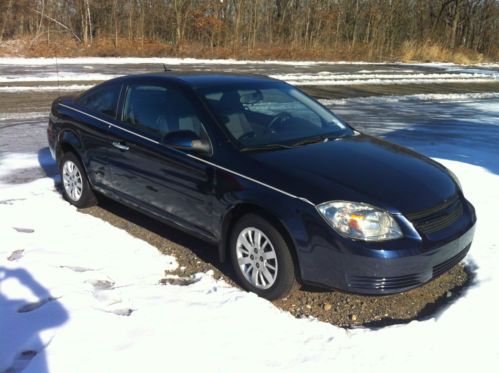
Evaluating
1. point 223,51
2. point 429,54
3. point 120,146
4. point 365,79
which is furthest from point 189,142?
point 429,54

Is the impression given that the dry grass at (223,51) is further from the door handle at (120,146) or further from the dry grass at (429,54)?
the door handle at (120,146)

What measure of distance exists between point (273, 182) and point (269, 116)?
3.46ft

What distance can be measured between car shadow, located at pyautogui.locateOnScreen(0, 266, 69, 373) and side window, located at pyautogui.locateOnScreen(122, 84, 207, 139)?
1585 millimetres

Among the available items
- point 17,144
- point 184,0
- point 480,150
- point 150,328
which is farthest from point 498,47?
point 150,328

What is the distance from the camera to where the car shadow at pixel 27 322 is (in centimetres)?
294

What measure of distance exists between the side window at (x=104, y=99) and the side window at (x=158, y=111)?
8.1 inches

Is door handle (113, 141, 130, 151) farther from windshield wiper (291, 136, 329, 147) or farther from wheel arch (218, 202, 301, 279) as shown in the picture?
windshield wiper (291, 136, 329, 147)

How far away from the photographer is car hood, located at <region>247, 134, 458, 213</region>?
348 centimetres

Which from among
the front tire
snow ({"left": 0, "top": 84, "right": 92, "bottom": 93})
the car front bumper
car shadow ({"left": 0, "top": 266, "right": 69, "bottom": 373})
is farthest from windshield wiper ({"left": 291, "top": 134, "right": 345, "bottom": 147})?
snow ({"left": 0, "top": 84, "right": 92, "bottom": 93})

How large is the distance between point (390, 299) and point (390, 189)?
874mm

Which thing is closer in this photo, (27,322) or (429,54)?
(27,322)

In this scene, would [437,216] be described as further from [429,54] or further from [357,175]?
[429,54]

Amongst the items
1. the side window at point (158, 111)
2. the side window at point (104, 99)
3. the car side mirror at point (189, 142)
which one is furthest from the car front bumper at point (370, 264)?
the side window at point (104, 99)

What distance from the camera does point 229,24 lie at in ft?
121
